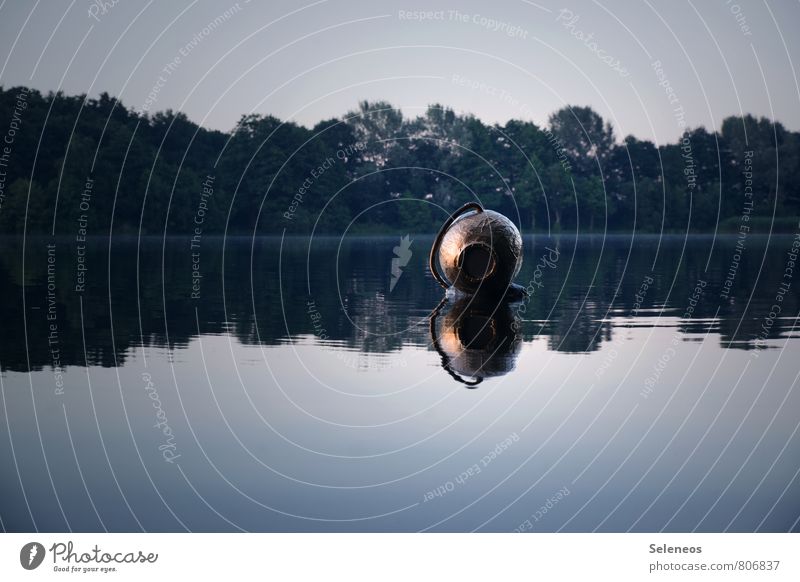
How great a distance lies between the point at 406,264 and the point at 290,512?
2817 cm

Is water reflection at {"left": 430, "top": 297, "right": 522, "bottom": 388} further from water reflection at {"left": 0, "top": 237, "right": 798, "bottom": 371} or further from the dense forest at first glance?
the dense forest

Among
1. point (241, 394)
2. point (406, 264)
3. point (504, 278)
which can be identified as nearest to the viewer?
point (241, 394)

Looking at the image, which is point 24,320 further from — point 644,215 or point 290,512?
point 644,215

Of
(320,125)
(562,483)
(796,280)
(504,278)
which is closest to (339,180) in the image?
(320,125)

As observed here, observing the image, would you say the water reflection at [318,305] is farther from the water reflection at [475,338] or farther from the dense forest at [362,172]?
the dense forest at [362,172]

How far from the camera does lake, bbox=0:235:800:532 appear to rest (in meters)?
7.46

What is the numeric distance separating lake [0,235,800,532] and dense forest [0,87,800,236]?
42.8 meters

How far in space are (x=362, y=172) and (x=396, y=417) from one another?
74.7m

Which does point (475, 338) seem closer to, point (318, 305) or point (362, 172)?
point (318, 305)

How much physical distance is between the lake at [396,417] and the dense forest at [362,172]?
42757 millimetres

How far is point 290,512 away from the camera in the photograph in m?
7.28

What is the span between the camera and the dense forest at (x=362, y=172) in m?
66.6

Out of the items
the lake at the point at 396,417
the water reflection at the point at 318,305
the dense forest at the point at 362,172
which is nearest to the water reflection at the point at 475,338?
the lake at the point at 396,417

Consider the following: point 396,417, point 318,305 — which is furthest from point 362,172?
point 396,417
